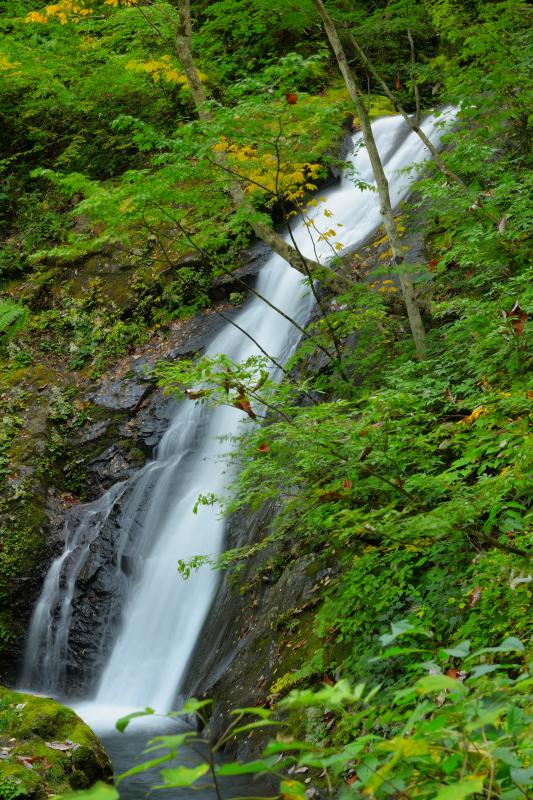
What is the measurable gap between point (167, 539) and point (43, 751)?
4.22 m

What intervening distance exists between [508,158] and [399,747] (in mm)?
6791

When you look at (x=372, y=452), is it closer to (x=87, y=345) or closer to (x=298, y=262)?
(x=298, y=262)

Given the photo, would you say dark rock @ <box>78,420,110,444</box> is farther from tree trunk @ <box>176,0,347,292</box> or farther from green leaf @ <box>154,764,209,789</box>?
green leaf @ <box>154,764,209,789</box>

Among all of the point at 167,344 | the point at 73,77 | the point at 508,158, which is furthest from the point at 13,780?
the point at 73,77

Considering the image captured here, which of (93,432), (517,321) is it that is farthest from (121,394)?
(517,321)

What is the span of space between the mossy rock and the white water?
1824mm

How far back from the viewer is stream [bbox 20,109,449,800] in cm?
768

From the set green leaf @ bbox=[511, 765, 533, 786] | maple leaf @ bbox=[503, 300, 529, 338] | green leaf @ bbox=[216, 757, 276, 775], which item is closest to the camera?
green leaf @ bbox=[216, 757, 276, 775]

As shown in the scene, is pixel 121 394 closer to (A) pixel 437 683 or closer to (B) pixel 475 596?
(B) pixel 475 596

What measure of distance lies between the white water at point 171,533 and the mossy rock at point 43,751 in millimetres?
1824

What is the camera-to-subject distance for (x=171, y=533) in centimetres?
888

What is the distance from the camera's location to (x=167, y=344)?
453 inches

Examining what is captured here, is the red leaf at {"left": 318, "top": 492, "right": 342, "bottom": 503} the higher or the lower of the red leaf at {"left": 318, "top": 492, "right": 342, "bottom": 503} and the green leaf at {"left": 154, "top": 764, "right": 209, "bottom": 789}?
the lower

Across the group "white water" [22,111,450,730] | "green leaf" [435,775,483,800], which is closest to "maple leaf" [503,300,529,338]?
"green leaf" [435,775,483,800]
